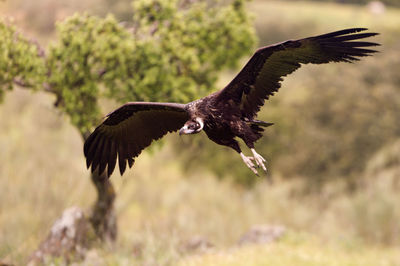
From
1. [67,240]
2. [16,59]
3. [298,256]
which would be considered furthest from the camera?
[298,256]

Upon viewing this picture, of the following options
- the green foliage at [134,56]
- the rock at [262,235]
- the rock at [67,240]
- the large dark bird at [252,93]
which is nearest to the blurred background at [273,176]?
the rock at [262,235]

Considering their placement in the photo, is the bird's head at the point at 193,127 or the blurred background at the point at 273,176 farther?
the blurred background at the point at 273,176

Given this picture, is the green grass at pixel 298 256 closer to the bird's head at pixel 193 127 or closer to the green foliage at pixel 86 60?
the green foliage at pixel 86 60

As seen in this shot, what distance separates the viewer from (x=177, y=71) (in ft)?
32.3

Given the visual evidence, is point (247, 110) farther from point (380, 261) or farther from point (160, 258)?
point (380, 261)

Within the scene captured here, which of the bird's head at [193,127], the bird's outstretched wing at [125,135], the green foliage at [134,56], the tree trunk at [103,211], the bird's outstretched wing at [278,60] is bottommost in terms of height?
the bird's head at [193,127]

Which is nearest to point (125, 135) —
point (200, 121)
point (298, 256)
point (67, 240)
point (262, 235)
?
point (200, 121)

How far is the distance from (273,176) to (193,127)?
12.5 metres

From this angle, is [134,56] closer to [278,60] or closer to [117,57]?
[117,57]

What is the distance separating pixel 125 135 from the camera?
7.59m

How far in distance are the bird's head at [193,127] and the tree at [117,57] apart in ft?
8.95

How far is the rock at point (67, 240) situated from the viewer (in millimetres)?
9555

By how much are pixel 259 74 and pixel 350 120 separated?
12.6m

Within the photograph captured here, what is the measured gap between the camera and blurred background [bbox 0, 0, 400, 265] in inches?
502
